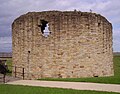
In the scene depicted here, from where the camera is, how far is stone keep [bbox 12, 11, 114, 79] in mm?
21109

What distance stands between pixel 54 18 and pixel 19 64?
4.19 metres

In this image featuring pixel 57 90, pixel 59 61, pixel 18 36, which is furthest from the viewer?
pixel 18 36

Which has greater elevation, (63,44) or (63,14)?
(63,14)

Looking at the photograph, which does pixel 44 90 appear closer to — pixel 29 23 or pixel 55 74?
pixel 55 74

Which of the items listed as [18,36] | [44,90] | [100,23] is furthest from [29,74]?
[44,90]

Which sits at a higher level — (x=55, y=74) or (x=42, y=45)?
(x=42, y=45)

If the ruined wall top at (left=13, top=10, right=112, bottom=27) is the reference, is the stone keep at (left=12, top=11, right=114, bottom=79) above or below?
below

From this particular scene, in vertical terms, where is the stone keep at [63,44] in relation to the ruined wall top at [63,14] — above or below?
below

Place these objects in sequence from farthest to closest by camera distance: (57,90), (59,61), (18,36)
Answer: (18,36), (59,61), (57,90)

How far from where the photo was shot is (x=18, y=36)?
2291cm

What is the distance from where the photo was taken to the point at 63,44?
21.1 meters

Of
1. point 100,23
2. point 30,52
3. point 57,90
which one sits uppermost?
point 100,23

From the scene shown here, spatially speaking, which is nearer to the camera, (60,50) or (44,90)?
(44,90)

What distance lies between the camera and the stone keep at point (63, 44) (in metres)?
21.1
